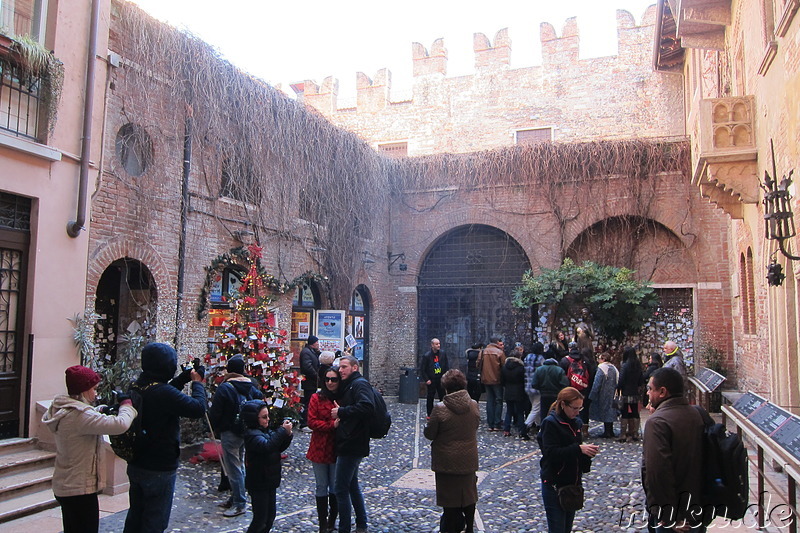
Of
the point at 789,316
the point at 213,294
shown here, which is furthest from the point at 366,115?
the point at 789,316

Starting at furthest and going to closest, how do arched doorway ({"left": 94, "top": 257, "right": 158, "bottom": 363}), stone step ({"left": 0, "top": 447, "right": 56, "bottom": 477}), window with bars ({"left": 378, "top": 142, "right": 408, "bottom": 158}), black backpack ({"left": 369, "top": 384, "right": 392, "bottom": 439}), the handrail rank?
window with bars ({"left": 378, "top": 142, "right": 408, "bottom": 158}), arched doorway ({"left": 94, "top": 257, "right": 158, "bottom": 363}), stone step ({"left": 0, "top": 447, "right": 56, "bottom": 477}), black backpack ({"left": 369, "top": 384, "right": 392, "bottom": 439}), the handrail

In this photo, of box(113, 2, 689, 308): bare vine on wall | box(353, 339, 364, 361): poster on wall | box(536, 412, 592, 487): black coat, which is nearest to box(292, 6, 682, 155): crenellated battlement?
box(113, 2, 689, 308): bare vine on wall

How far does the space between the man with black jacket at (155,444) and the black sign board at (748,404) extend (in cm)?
485

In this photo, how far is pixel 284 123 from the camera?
1241 centimetres

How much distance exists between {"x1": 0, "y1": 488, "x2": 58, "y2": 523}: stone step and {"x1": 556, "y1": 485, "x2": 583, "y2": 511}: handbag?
5.05 meters

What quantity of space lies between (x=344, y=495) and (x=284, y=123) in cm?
851

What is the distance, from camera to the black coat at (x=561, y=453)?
462 cm

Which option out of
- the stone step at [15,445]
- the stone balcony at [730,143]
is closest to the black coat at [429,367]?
the stone balcony at [730,143]

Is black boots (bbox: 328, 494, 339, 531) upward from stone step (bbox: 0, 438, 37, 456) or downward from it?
downward

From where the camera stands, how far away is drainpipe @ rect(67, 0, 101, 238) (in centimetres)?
816

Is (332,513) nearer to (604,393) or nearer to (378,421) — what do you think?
(378,421)

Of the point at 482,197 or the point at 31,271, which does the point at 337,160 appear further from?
the point at 31,271

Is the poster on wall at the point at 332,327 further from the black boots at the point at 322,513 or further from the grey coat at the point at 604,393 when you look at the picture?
the black boots at the point at 322,513

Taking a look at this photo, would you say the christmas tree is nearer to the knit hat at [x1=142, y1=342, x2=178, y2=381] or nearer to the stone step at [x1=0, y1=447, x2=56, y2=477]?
the stone step at [x1=0, y1=447, x2=56, y2=477]
